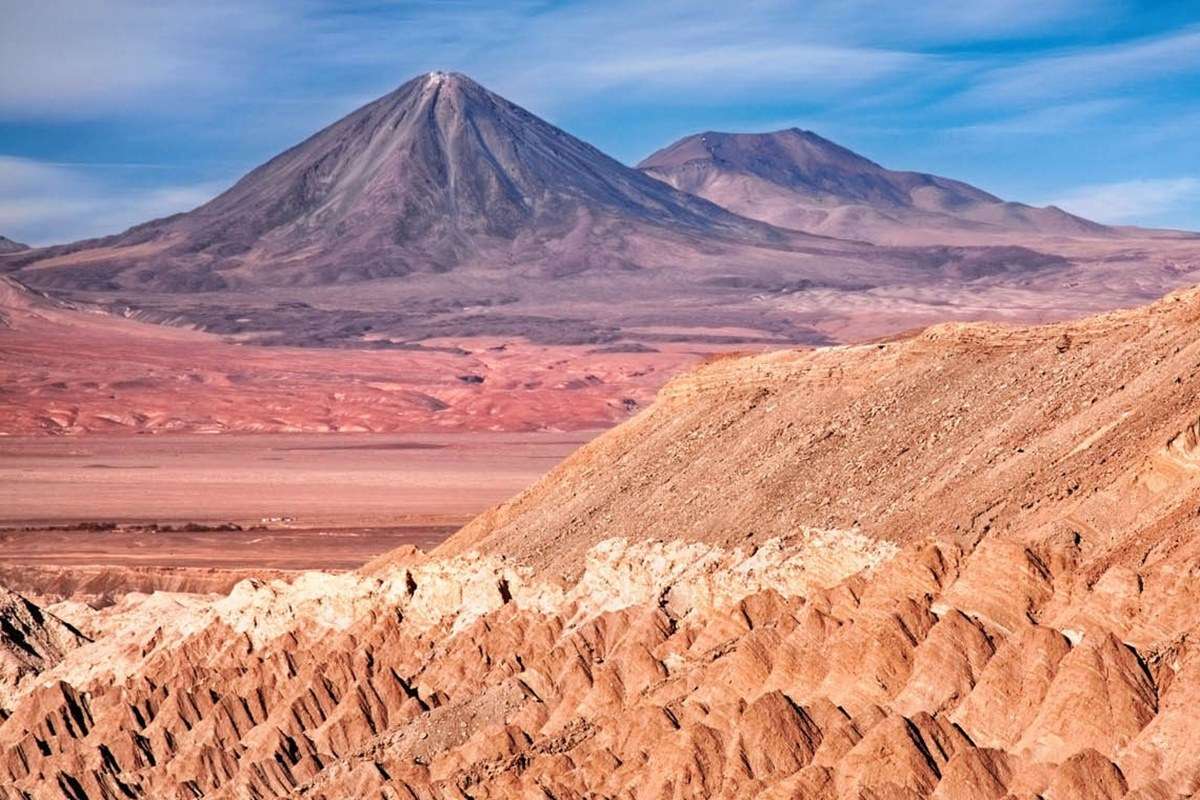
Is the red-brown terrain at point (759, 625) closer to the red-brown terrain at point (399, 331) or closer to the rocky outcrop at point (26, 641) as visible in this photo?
the rocky outcrop at point (26, 641)

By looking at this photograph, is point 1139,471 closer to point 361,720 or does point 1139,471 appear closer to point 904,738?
point 904,738

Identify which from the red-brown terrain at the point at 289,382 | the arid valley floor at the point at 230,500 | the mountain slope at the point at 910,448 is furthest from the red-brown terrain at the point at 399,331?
the mountain slope at the point at 910,448

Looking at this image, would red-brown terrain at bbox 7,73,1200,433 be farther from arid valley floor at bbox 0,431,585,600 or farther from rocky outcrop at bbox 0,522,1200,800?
rocky outcrop at bbox 0,522,1200,800

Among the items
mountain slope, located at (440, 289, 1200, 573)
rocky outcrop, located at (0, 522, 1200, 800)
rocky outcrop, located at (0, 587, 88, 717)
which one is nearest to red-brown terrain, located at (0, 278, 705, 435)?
rocky outcrop, located at (0, 587, 88, 717)

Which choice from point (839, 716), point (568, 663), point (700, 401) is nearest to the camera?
point (839, 716)

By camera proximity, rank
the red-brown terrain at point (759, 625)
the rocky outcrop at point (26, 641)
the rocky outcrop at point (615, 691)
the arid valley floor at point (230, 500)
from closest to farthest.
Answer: the rocky outcrop at point (615, 691) < the red-brown terrain at point (759, 625) < the rocky outcrop at point (26, 641) < the arid valley floor at point (230, 500)

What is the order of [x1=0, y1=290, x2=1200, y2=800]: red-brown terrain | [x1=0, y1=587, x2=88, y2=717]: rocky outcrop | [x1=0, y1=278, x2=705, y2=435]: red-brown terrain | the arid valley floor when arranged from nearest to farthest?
1. [x1=0, y1=290, x2=1200, y2=800]: red-brown terrain
2. [x1=0, y1=587, x2=88, y2=717]: rocky outcrop
3. the arid valley floor
4. [x1=0, y1=278, x2=705, y2=435]: red-brown terrain

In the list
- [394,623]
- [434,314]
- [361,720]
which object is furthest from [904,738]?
[434,314]

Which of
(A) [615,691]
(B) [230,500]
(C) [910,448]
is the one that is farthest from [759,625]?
(B) [230,500]
